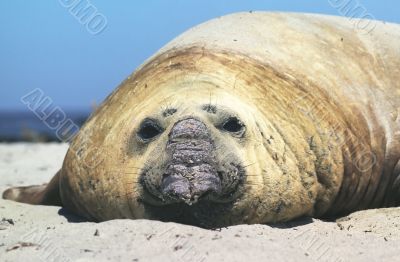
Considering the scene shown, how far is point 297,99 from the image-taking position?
5.80m

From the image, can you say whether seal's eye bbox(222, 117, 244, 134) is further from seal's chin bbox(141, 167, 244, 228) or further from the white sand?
the white sand

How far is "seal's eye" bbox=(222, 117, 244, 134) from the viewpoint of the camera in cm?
507

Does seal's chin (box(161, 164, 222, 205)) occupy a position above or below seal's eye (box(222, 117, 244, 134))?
below

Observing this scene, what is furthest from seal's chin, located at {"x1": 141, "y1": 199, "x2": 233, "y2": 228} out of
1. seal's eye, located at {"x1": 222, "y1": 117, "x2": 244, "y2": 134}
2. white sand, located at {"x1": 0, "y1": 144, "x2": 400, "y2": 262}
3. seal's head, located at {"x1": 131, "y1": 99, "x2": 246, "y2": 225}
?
seal's eye, located at {"x1": 222, "y1": 117, "x2": 244, "y2": 134}

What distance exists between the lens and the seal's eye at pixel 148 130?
514 cm

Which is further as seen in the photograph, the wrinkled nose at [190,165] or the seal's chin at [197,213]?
the seal's chin at [197,213]

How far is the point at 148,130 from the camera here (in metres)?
5.18

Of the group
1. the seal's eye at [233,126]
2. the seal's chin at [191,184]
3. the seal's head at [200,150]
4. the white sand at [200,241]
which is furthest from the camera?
the seal's eye at [233,126]

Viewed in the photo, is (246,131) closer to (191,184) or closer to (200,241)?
(191,184)

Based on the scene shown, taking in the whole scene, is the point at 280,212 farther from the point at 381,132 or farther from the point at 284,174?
the point at 381,132

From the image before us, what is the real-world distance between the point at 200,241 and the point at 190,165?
477 millimetres

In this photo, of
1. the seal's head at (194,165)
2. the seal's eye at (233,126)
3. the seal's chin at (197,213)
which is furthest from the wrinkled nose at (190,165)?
the seal's eye at (233,126)

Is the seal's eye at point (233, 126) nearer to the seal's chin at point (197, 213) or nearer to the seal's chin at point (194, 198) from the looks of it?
the seal's chin at point (194, 198)

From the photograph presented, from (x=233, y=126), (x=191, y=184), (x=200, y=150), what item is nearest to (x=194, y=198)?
(x=191, y=184)
